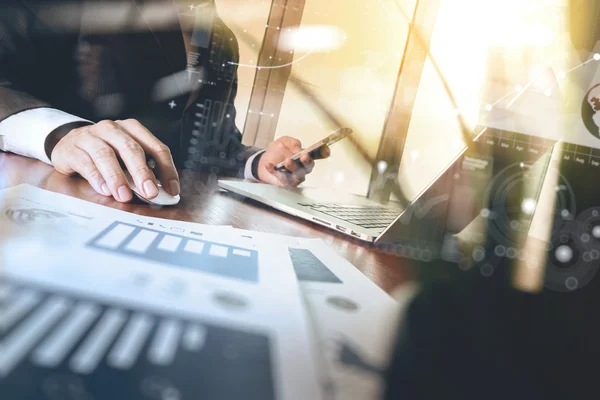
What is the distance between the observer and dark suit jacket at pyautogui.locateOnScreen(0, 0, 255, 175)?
0.75 m

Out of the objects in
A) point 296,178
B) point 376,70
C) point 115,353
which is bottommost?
point 115,353

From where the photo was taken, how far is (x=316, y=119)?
1561 mm

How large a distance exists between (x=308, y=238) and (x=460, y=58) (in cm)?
128

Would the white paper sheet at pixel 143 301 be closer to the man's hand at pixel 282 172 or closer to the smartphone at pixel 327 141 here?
the smartphone at pixel 327 141

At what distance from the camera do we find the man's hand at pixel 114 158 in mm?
415

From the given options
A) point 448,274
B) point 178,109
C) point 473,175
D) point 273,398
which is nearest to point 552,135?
point 473,175

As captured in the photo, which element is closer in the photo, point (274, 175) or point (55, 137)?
point (55, 137)

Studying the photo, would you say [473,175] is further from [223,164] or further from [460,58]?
[460,58]

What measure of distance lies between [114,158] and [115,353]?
1.08ft

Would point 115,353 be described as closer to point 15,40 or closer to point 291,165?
point 291,165
